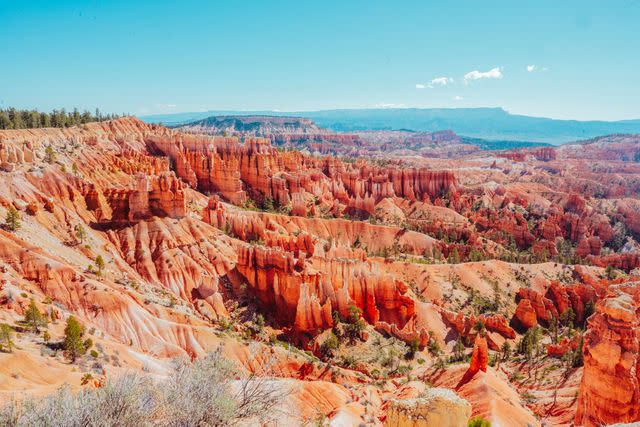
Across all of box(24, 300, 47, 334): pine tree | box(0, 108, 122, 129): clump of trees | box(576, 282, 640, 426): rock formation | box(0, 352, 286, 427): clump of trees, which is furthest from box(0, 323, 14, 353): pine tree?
box(0, 108, 122, 129): clump of trees

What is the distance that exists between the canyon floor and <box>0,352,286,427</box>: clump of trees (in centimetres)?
155

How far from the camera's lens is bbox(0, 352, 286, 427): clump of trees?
10289mm

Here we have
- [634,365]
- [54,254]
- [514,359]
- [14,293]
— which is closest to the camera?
[634,365]

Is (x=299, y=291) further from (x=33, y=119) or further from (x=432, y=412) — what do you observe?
(x=33, y=119)

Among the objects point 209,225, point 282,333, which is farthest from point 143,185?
point 282,333

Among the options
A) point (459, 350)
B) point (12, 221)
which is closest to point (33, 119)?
point (12, 221)

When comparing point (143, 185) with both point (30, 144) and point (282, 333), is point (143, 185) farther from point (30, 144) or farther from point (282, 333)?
point (282, 333)

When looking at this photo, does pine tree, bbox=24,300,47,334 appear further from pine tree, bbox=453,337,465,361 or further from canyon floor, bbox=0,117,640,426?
pine tree, bbox=453,337,465,361

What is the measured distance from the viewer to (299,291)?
1601 inches

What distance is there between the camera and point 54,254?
33.0m

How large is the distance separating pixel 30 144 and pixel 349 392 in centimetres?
5072

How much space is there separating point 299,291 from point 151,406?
28932 mm

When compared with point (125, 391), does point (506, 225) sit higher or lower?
lower

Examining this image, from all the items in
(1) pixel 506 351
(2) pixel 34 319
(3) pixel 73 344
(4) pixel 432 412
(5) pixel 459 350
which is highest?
(2) pixel 34 319
